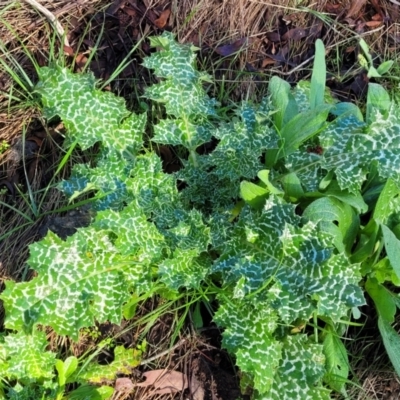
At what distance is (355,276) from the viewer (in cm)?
178

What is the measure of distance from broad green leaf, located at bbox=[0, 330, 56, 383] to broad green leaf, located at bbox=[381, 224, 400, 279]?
1187 millimetres

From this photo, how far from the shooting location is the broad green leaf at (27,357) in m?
1.99

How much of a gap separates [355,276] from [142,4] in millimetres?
1563

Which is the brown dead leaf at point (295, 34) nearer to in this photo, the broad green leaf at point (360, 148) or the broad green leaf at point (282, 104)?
the broad green leaf at point (282, 104)

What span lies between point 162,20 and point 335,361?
160cm

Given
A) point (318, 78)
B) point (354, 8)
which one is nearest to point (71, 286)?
point (318, 78)

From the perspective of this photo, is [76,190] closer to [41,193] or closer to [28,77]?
[41,193]

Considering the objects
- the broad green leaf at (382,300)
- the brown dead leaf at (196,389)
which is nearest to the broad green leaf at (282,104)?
the broad green leaf at (382,300)

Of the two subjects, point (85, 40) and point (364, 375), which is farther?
point (85, 40)

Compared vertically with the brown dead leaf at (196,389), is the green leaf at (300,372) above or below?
above

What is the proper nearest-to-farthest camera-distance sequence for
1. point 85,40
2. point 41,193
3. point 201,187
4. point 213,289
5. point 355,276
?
point 355,276 → point 213,289 → point 201,187 → point 41,193 → point 85,40

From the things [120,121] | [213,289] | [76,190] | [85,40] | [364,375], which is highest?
[85,40]

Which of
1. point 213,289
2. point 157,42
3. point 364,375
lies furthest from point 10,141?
point 364,375

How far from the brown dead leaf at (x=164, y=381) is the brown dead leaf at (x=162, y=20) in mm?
1470
